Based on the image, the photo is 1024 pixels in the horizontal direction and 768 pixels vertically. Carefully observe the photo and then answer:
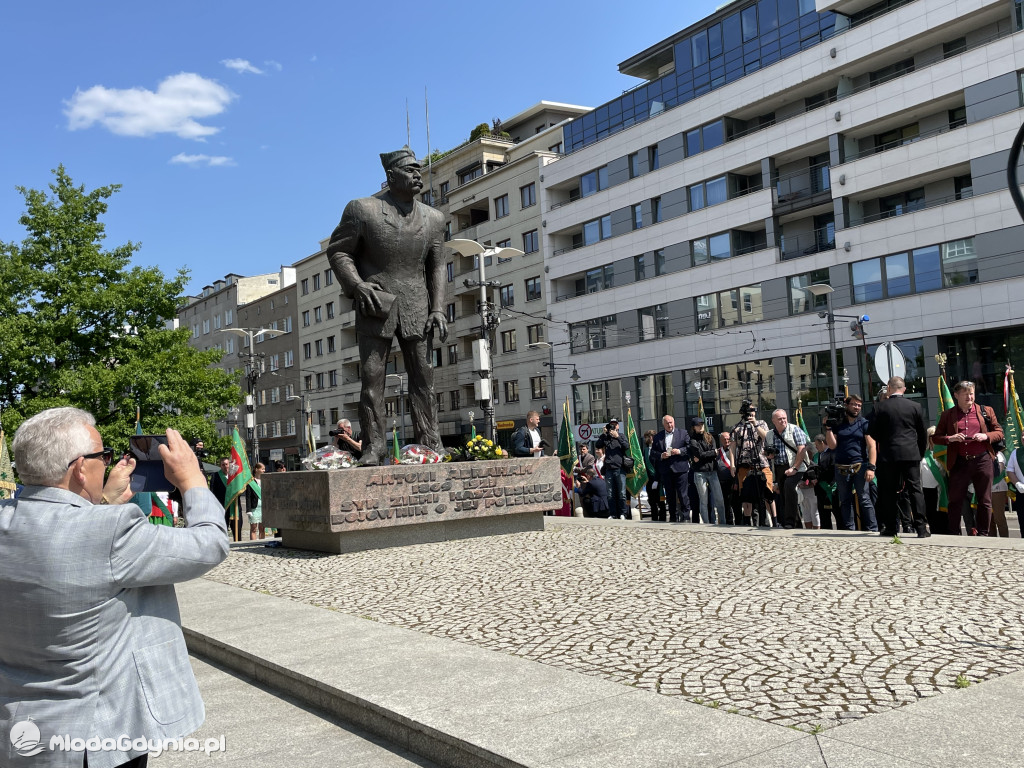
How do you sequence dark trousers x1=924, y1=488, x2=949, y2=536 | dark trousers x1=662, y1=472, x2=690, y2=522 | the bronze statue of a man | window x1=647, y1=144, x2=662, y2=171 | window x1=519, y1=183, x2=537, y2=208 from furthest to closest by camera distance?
1. window x1=519, y1=183, x2=537, y2=208
2. window x1=647, y1=144, x2=662, y2=171
3. dark trousers x1=662, y1=472, x2=690, y2=522
4. the bronze statue of a man
5. dark trousers x1=924, y1=488, x2=949, y2=536

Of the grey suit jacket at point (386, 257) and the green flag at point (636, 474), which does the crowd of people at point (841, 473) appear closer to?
the green flag at point (636, 474)

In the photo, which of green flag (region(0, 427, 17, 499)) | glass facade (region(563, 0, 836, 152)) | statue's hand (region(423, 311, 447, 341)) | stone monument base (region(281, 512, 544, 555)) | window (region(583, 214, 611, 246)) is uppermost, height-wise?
glass facade (region(563, 0, 836, 152))

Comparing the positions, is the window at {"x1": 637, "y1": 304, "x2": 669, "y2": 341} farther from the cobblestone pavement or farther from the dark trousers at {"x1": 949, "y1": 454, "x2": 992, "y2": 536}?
the cobblestone pavement

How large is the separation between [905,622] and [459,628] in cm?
277

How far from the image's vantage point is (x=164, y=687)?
8.82ft

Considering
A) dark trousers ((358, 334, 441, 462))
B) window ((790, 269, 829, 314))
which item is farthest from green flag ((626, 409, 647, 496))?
window ((790, 269, 829, 314))

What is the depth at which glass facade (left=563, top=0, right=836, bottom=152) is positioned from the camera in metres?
40.6

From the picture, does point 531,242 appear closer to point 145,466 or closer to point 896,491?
point 896,491

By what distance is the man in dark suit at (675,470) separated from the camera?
50.3ft

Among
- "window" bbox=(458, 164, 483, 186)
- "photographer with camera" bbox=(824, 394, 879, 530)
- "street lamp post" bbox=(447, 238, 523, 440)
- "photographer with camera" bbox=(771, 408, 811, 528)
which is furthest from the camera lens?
"window" bbox=(458, 164, 483, 186)

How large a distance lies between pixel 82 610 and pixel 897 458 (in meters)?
9.42

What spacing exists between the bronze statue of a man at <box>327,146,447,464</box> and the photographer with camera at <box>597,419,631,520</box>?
4851mm

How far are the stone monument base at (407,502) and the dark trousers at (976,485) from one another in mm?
4827

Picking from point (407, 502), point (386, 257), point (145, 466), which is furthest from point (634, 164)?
point (145, 466)
